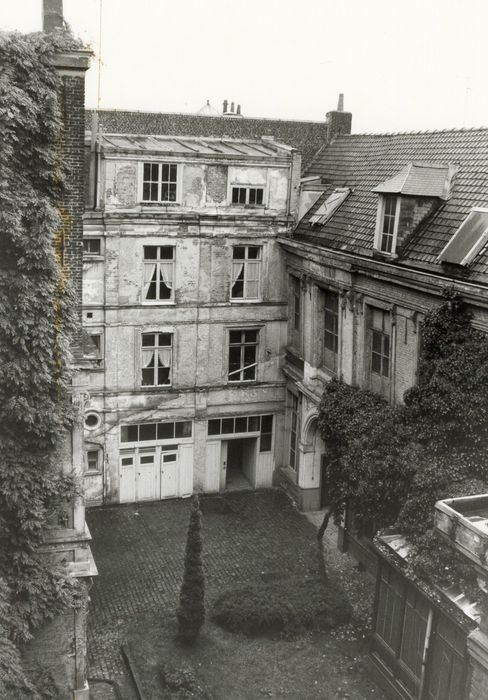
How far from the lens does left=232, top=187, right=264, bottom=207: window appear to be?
98.8 feet

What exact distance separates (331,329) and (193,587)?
1097 cm

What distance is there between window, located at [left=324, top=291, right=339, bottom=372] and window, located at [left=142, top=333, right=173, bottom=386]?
6.24 meters

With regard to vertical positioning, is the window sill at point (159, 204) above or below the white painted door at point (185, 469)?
above

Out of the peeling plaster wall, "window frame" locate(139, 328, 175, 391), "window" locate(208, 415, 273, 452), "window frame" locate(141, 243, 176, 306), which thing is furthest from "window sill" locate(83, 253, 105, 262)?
"window" locate(208, 415, 273, 452)

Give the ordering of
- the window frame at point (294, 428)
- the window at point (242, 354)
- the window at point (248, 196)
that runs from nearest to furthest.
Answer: the window at point (248, 196)
the window frame at point (294, 428)
the window at point (242, 354)

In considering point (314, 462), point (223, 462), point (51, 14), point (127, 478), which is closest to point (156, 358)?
point (127, 478)

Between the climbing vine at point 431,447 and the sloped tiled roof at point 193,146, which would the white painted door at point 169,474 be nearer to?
the climbing vine at point 431,447

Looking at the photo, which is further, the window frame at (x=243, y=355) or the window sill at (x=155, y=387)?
the window frame at (x=243, y=355)

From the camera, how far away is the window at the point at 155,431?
30.8 meters

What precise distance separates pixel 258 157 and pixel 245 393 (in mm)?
9391

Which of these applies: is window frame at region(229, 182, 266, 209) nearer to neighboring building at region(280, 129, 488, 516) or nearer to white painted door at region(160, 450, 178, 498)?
neighboring building at region(280, 129, 488, 516)

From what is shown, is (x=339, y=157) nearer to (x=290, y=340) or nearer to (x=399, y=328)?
(x=290, y=340)

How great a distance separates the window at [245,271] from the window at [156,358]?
130 inches

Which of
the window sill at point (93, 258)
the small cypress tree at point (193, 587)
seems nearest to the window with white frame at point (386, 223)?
the small cypress tree at point (193, 587)
